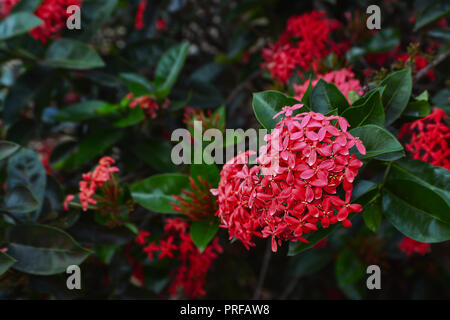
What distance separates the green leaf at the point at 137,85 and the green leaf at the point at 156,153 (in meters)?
0.20

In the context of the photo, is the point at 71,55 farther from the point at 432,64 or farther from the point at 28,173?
the point at 432,64

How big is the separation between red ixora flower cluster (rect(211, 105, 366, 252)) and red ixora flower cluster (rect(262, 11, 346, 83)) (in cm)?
62

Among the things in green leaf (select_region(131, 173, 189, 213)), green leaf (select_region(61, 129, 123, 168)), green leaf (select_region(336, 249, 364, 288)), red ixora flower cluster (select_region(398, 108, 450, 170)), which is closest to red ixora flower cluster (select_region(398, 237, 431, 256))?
green leaf (select_region(336, 249, 364, 288))

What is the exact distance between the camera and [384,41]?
1486 millimetres

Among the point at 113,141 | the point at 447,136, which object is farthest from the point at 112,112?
the point at 447,136

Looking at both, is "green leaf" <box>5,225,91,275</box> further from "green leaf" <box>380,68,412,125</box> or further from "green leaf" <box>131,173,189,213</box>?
"green leaf" <box>380,68,412,125</box>

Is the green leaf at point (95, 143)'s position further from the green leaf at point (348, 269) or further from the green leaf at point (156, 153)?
the green leaf at point (348, 269)

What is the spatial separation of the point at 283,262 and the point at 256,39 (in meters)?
1.08

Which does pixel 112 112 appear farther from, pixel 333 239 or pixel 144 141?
pixel 333 239

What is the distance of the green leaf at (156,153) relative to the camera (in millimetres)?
1447

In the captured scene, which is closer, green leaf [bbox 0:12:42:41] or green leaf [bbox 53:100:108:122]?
green leaf [bbox 0:12:42:41]

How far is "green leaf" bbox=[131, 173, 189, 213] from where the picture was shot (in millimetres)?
1161

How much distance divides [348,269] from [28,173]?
119 cm

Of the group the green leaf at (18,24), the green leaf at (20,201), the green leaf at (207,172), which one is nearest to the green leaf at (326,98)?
the green leaf at (207,172)
